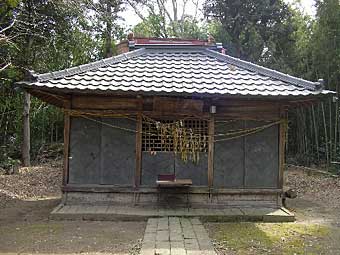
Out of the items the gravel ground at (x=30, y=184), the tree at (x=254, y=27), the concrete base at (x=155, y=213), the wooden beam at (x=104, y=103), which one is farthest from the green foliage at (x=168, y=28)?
the concrete base at (x=155, y=213)

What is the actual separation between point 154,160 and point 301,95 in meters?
3.18

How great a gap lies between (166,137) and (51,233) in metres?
2.97

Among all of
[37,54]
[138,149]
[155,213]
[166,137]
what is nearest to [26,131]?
[37,54]

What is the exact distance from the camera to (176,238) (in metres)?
5.95

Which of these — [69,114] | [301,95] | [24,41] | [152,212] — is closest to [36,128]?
[24,41]

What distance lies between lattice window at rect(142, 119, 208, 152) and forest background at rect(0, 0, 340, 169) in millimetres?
4958

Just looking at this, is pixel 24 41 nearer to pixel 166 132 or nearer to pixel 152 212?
pixel 166 132

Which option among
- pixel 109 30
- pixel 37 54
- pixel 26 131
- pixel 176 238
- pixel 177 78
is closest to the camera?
pixel 176 238

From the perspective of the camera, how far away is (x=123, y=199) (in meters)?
8.18

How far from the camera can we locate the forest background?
14.0 metres

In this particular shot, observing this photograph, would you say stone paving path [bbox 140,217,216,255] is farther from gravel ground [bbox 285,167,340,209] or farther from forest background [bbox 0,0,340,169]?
forest background [bbox 0,0,340,169]

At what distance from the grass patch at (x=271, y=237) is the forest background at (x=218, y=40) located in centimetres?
682

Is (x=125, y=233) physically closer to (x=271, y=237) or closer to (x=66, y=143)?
(x=271, y=237)

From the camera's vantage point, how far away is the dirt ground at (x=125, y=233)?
571cm
